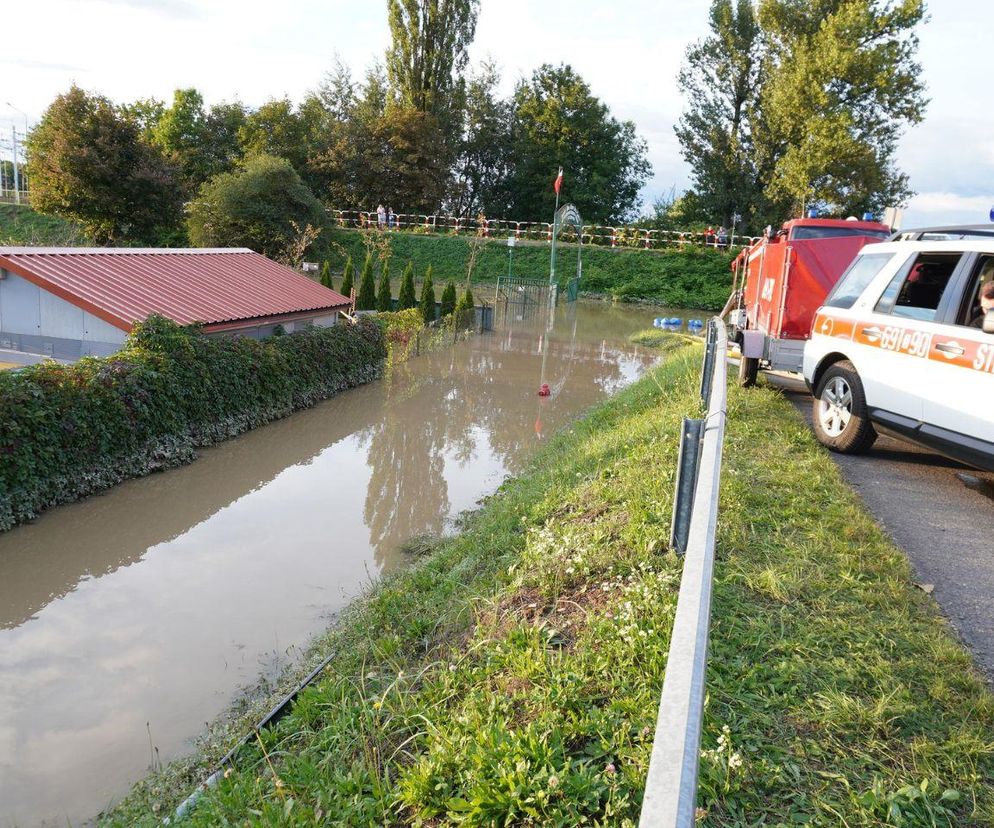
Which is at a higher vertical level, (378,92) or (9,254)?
(378,92)

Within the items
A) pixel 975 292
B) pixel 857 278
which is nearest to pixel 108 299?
pixel 857 278

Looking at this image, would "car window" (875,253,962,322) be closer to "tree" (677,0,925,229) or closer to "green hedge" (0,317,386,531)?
"green hedge" (0,317,386,531)

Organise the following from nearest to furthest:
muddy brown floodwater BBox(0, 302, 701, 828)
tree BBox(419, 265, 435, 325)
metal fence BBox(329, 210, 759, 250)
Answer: muddy brown floodwater BBox(0, 302, 701, 828) → tree BBox(419, 265, 435, 325) → metal fence BBox(329, 210, 759, 250)

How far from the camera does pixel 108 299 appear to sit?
13664 mm

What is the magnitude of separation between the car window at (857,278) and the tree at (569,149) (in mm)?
48529

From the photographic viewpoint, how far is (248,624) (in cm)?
747

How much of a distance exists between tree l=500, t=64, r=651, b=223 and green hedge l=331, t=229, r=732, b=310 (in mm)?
10545

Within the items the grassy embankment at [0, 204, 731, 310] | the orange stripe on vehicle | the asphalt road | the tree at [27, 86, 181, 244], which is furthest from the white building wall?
the grassy embankment at [0, 204, 731, 310]

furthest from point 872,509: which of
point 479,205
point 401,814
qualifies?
point 479,205

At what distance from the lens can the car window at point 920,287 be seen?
660 cm

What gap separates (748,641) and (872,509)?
9.40 ft

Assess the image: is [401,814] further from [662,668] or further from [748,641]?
[748,641]

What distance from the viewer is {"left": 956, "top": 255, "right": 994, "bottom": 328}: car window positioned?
20.0 ft

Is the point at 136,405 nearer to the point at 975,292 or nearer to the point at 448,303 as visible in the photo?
the point at 975,292
